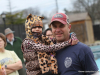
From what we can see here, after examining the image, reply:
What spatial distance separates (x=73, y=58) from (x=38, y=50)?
0.58 meters

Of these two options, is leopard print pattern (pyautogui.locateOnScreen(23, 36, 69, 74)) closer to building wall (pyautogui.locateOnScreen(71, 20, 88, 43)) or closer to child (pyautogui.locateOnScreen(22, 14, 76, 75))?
child (pyautogui.locateOnScreen(22, 14, 76, 75))

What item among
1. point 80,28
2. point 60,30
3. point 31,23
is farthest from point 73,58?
point 80,28

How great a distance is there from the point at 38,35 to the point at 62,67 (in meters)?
0.76

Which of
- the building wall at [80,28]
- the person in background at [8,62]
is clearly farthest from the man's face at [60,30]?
the building wall at [80,28]

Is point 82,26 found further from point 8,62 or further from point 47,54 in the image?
point 47,54

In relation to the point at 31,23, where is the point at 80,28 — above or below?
below

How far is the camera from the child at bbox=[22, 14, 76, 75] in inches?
79.9

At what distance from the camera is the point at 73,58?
5.99 feet

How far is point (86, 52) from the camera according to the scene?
1796mm

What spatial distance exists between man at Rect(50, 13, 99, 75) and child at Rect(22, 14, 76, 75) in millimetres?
93

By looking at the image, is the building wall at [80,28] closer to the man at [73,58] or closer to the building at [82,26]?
the building at [82,26]

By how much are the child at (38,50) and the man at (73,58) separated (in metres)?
0.09

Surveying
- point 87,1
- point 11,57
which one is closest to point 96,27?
point 87,1

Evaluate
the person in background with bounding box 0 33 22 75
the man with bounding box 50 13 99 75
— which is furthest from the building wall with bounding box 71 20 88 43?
the man with bounding box 50 13 99 75
